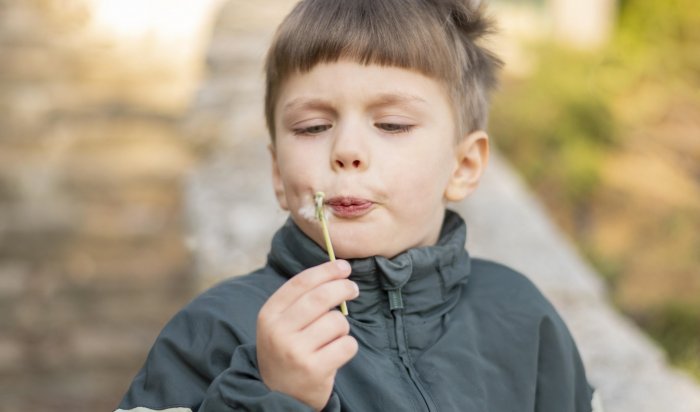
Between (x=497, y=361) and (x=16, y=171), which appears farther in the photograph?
(x=16, y=171)

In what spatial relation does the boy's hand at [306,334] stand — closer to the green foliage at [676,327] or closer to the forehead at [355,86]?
the forehead at [355,86]

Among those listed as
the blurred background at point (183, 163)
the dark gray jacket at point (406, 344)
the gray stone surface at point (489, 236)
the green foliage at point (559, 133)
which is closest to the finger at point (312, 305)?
the dark gray jacket at point (406, 344)

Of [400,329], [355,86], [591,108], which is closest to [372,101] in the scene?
[355,86]

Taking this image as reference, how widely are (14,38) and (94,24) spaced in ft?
2.11

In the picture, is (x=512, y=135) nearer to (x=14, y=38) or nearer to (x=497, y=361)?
(x=14, y=38)

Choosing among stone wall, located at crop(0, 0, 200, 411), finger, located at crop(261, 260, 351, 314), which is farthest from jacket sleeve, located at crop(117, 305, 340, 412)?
stone wall, located at crop(0, 0, 200, 411)

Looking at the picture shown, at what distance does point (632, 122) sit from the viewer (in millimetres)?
7418

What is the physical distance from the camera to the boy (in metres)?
1.86

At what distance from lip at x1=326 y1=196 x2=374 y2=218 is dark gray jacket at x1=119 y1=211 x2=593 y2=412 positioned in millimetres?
96

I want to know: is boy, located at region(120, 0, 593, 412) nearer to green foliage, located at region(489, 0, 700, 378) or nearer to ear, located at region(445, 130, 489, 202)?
ear, located at region(445, 130, 489, 202)

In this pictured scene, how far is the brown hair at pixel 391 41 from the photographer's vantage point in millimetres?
1977

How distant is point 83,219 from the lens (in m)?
5.23

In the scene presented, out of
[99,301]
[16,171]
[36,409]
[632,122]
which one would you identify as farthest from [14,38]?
[632,122]

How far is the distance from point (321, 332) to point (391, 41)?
64 centimetres
